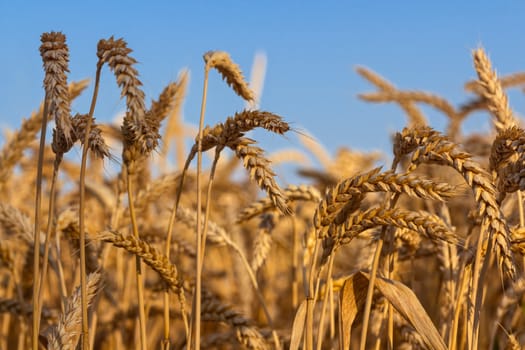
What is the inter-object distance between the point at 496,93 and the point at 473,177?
0.94 m

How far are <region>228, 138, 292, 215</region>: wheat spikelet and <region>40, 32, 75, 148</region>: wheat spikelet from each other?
40 cm

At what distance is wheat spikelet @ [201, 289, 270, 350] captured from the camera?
1.91 m

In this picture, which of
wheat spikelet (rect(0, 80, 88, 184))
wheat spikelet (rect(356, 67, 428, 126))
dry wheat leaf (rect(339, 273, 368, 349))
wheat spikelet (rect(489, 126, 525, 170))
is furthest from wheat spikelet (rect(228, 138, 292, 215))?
wheat spikelet (rect(356, 67, 428, 126))

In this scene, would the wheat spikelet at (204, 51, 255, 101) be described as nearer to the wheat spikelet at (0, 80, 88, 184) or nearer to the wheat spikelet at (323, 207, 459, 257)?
the wheat spikelet at (323, 207, 459, 257)

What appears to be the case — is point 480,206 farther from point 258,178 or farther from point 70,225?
point 70,225

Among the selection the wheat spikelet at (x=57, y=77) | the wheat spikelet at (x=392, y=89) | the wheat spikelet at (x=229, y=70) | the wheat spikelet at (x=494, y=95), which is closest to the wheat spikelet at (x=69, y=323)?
the wheat spikelet at (x=57, y=77)

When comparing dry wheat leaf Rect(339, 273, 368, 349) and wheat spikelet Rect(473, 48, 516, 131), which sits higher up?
wheat spikelet Rect(473, 48, 516, 131)

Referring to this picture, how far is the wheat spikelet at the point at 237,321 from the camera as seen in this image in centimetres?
191

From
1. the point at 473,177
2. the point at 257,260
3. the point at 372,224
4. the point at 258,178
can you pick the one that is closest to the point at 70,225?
the point at 257,260

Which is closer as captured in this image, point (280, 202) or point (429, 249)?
point (280, 202)

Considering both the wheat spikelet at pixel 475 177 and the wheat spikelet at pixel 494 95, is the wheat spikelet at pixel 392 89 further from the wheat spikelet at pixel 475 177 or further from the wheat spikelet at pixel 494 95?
the wheat spikelet at pixel 475 177

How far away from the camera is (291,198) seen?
232cm

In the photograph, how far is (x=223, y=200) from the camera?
18.7 ft

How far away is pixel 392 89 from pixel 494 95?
2.42m
